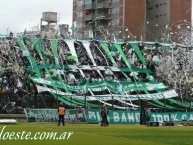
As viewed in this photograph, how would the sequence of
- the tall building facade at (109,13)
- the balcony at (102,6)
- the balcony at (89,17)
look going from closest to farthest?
the tall building facade at (109,13) < the balcony at (102,6) < the balcony at (89,17)

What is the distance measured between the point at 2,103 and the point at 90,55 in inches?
711

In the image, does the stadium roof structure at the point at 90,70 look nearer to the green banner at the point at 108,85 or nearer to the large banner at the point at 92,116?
the green banner at the point at 108,85

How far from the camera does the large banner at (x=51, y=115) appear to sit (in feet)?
166

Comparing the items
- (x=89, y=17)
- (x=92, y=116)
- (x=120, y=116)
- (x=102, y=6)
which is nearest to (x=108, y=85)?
(x=120, y=116)

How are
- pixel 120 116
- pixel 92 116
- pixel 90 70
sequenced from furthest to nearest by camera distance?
1. pixel 90 70
2. pixel 120 116
3. pixel 92 116

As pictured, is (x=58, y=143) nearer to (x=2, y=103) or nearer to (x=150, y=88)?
(x=2, y=103)

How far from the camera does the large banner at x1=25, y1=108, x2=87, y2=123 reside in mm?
50625

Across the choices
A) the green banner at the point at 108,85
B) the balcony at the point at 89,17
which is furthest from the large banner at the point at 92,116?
the balcony at the point at 89,17

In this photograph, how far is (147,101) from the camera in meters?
60.6

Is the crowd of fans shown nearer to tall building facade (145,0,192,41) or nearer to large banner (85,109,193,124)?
large banner (85,109,193,124)

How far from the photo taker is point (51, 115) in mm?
51219

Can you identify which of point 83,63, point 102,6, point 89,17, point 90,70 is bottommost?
point 90,70

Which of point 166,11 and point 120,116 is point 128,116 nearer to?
point 120,116

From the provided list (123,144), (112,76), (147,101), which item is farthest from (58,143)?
(112,76)
